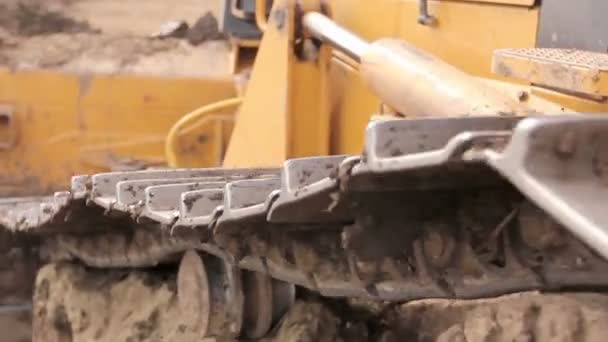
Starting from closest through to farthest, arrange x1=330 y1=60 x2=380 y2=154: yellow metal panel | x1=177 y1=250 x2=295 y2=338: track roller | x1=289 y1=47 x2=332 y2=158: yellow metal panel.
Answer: x1=177 y1=250 x2=295 y2=338: track roller
x1=330 y1=60 x2=380 y2=154: yellow metal panel
x1=289 y1=47 x2=332 y2=158: yellow metal panel

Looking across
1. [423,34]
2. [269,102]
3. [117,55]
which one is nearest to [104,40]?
[117,55]

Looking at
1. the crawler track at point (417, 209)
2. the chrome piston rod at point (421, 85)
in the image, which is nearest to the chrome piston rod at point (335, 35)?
the chrome piston rod at point (421, 85)

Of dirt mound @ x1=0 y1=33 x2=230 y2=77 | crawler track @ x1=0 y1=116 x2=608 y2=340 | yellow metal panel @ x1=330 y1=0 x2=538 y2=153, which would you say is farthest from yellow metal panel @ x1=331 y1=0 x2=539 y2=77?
dirt mound @ x1=0 y1=33 x2=230 y2=77

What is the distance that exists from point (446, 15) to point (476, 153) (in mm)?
1299

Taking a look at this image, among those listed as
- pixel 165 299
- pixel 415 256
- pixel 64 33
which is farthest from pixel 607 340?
pixel 64 33

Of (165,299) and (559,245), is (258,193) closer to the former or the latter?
(559,245)

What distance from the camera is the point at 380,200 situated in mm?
1369

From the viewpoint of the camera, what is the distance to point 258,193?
5.28ft

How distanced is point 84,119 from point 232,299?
180 centimetres

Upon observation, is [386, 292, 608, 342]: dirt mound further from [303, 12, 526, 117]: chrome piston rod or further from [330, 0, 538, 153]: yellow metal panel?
[330, 0, 538, 153]: yellow metal panel

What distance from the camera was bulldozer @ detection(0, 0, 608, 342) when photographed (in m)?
1.11

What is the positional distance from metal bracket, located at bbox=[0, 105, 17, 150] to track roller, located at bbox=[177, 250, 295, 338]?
165cm

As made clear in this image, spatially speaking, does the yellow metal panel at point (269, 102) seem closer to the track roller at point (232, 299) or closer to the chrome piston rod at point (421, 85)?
the chrome piston rod at point (421, 85)

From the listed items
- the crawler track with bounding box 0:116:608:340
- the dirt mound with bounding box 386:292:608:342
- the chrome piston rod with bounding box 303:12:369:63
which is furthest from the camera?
the chrome piston rod with bounding box 303:12:369:63
